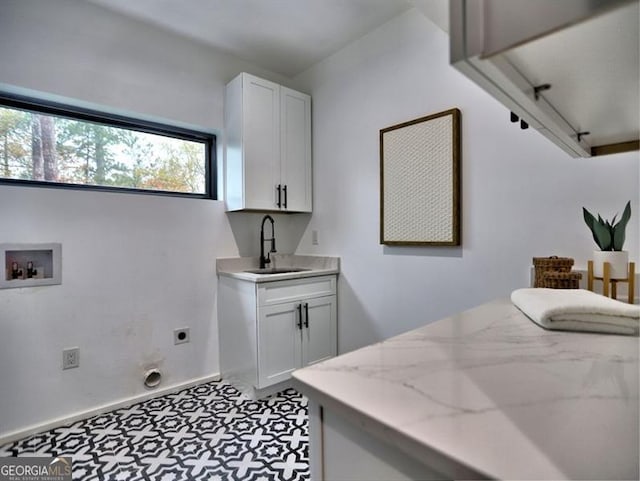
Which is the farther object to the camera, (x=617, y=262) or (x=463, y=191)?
(x=463, y=191)

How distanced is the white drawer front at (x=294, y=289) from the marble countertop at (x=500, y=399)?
Result: 4.88 feet

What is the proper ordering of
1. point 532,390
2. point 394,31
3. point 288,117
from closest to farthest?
point 532,390, point 394,31, point 288,117

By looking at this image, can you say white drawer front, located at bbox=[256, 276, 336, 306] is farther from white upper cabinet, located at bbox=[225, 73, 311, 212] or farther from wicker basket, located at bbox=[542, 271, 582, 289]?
wicker basket, located at bbox=[542, 271, 582, 289]

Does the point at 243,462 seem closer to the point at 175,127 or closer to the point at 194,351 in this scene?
the point at 194,351

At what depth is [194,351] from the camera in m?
2.45

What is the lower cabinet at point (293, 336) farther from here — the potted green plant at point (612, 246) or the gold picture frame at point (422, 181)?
the potted green plant at point (612, 246)

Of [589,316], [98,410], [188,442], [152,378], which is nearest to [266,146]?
[152,378]

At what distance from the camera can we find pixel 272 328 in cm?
220

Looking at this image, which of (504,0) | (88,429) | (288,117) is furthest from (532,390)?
(288,117)

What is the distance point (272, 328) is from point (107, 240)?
123cm

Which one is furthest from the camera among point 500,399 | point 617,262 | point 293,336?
point 293,336

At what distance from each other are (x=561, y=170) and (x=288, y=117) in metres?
1.95

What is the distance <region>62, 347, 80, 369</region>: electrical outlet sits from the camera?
1926 mm

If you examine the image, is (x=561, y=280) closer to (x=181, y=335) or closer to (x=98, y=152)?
(x=181, y=335)
